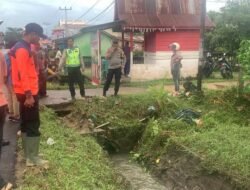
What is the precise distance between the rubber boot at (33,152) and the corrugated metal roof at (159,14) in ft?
42.7

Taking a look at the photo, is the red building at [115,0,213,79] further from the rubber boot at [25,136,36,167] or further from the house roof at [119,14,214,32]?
the rubber boot at [25,136,36,167]

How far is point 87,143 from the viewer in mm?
8109

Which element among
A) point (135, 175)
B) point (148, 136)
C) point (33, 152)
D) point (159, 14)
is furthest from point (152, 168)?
point (159, 14)

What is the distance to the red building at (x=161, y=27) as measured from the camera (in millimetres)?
19266

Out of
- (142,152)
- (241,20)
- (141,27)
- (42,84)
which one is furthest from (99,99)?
(241,20)

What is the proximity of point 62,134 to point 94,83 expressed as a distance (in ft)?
30.7

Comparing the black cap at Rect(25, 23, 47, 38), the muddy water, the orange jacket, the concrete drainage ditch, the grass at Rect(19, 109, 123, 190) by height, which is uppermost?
the black cap at Rect(25, 23, 47, 38)

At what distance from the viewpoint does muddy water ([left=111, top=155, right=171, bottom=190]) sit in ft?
26.9

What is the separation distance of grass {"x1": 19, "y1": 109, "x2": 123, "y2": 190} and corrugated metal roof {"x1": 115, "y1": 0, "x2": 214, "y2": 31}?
11100 mm

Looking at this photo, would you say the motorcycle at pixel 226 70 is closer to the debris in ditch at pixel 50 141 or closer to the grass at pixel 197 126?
the grass at pixel 197 126

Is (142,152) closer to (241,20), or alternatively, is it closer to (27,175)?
(27,175)

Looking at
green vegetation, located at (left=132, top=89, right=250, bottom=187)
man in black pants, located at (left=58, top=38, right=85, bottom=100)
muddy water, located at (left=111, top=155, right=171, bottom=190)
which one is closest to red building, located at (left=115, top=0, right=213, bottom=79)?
man in black pants, located at (left=58, top=38, right=85, bottom=100)

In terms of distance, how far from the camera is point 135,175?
29.1 ft

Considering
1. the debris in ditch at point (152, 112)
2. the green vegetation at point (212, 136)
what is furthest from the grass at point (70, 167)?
the debris in ditch at point (152, 112)
